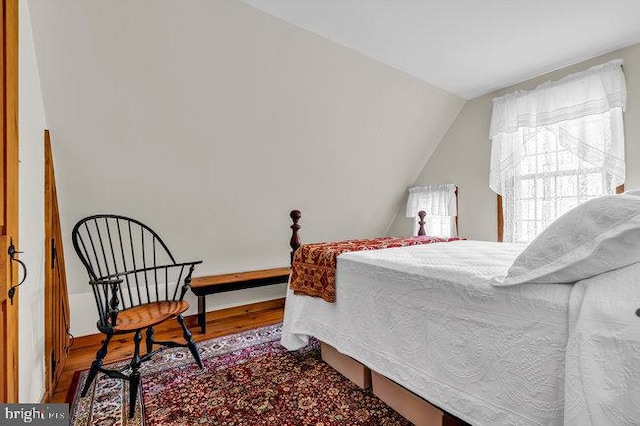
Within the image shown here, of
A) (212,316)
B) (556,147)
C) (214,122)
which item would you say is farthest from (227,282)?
(556,147)

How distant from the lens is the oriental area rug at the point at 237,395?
59.9 inches

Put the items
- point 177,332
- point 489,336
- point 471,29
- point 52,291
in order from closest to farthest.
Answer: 1. point 489,336
2. point 52,291
3. point 471,29
4. point 177,332

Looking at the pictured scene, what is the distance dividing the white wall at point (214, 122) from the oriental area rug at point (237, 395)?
1.12m

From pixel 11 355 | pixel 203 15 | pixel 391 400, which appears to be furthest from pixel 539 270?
pixel 203 15

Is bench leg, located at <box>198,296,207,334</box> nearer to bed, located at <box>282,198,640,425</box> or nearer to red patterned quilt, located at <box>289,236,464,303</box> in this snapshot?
red patterned quilt, located at <box>289,236,464,303</box>

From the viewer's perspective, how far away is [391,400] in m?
1.57

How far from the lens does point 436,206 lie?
4.09 metres

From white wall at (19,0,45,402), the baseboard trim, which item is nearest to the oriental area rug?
white wall at (19,0,45,402)

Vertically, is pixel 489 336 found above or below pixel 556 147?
below

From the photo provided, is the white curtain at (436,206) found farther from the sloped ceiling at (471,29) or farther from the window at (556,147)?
the sloped ceiling at (471,29)

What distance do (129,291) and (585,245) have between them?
8.15 feet

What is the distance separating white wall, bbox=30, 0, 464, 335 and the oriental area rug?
3.69ft

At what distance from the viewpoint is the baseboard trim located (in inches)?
101

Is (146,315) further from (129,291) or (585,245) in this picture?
(585,245)
